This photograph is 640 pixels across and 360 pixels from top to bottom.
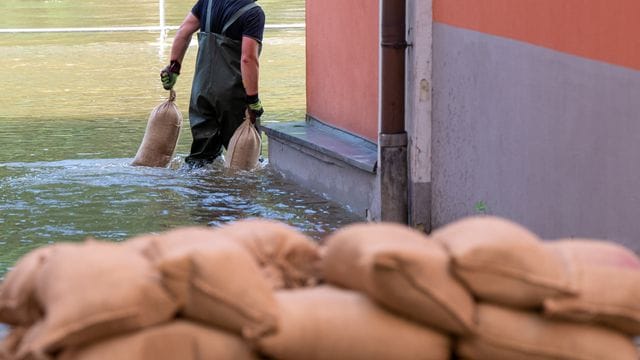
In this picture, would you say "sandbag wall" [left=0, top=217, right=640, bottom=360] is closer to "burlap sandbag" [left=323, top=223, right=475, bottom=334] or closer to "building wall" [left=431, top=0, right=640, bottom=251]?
"burlap sandbag" [left=323, top=223, right=475, bottom=334]

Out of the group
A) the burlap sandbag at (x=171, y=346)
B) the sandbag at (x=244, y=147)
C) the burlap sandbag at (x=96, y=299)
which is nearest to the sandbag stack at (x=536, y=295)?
the burlap sandbag at (x=171, y=346)

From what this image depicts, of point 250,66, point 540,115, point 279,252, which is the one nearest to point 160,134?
point 250,66

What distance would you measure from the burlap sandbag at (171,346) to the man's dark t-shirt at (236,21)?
660cm

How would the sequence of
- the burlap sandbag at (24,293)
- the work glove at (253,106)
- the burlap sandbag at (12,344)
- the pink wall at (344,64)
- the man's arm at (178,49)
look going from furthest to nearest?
the man's arm at (178,49) < the work glove at (253,106) < the pink wall at (344,64) < the burlap sandbag at (12,344) < the burlap sandbag at (24,293)

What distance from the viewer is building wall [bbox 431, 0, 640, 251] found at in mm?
5602

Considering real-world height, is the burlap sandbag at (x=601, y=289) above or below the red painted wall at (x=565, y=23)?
below

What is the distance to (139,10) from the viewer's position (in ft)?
80.2

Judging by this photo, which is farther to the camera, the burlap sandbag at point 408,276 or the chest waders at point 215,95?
the chest waders at point 215,95

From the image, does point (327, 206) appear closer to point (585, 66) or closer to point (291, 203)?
point (291, 203)

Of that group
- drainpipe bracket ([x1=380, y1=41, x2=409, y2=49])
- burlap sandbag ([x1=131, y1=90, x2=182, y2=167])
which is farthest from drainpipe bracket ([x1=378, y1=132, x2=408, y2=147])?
burlap sandbag ([x1=131, y1=90, x2=182, y2=167])

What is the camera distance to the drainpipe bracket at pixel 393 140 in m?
7.81

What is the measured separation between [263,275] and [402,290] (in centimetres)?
40

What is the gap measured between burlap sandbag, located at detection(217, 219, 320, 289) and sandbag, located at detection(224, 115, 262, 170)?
6382 millimetres

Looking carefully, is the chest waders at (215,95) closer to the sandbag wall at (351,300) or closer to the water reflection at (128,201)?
the water reflection at (128,201)
